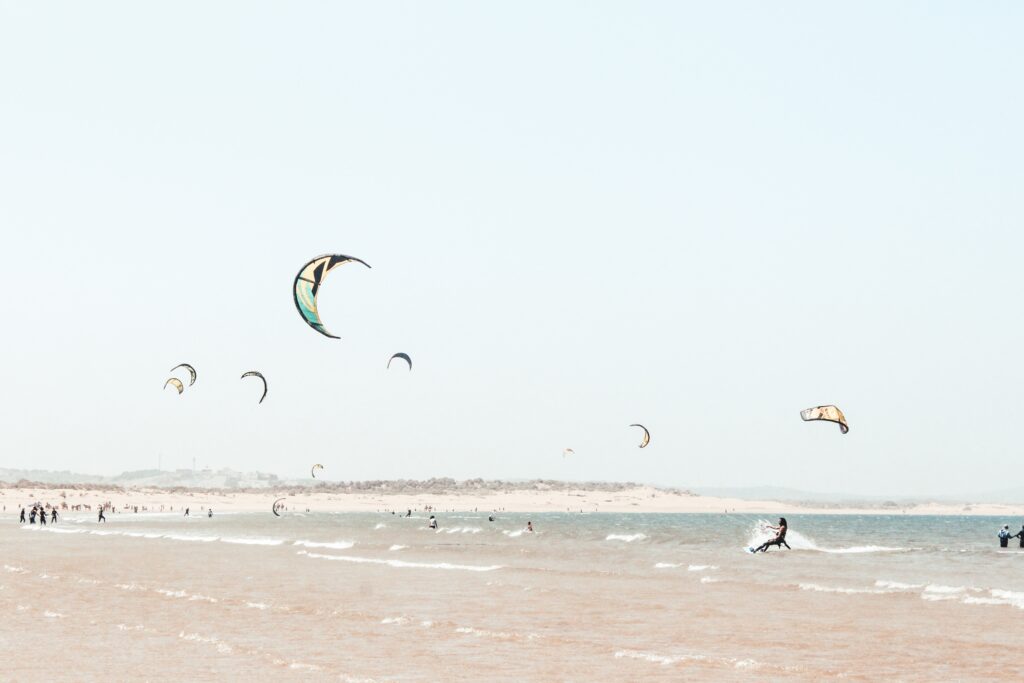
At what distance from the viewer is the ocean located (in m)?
11.1

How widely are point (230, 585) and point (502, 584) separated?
199 inches

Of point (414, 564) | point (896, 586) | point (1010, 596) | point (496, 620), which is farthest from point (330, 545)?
point (496, 620)

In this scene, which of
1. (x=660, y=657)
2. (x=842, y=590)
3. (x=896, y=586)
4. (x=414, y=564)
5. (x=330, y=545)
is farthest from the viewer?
(x=330, y=545)

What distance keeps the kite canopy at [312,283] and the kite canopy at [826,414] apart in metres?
12.7

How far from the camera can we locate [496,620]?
1516cm

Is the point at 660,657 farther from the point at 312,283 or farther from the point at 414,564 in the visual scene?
the point at 414,564

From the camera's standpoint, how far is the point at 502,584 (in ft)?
69.9

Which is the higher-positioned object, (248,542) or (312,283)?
(312,283)

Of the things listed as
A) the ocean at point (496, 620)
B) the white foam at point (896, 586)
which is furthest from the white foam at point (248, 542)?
the white foam at point (896, 586)

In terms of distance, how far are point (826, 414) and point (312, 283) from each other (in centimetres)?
1380

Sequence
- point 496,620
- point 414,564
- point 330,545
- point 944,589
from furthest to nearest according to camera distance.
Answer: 1. point 330,545
2. point 414,564
3. point 944,589
4. point 496,620

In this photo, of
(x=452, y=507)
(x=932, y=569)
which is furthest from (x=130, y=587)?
(x=452, y=507)

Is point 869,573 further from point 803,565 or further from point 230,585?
point 230,585

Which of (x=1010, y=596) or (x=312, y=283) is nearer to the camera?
(x=1010, y=596)
